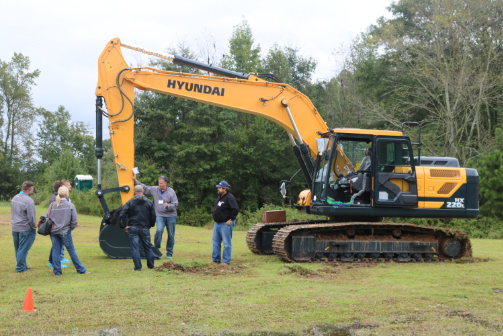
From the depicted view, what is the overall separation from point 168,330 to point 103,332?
0.68 metres

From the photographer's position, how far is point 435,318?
19.6ft

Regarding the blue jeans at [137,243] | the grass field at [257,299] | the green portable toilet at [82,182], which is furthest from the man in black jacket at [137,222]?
→ the green portable toilet at [82,182]

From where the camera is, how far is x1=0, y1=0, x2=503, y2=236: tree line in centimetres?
2631

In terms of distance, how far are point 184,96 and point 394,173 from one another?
498cm

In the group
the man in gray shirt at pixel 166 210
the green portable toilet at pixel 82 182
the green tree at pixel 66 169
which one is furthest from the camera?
the green tree at pixel 66 169

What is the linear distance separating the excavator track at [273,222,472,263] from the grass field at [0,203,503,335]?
49 cm

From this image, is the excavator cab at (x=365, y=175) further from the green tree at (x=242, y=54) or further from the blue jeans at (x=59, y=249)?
the green tree at (x=242, y=54)

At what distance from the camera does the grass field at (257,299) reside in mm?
5574

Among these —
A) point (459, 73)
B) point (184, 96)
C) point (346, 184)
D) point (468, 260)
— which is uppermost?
point (459, 73)

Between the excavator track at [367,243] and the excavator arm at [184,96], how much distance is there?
1.80 meters

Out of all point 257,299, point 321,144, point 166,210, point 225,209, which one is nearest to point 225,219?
point 225,209

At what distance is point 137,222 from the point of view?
9.55m

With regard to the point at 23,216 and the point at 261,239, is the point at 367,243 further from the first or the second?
the point at 23,216

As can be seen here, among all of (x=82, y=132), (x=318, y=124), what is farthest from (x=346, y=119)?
(x=82, y=132)
